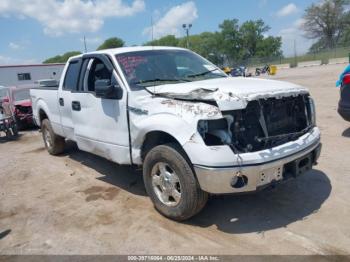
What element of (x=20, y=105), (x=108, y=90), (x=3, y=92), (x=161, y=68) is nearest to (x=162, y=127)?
(x=108, y=90)

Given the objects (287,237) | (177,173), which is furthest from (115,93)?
(287,237)

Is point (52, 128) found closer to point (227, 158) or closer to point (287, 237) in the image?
point (227, 158)

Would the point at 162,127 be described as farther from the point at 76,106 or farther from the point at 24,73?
the point at 24,73

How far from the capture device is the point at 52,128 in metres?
7.18

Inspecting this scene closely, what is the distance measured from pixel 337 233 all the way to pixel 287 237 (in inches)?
19.7

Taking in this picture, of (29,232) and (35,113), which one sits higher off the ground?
(35,113)

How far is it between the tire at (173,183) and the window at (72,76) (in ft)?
7.92

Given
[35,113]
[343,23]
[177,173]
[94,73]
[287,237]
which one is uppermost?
[343,23]

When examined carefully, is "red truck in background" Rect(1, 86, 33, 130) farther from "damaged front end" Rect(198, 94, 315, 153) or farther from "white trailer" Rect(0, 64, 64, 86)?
"white trailer" Rect(0, 64, 64, 86)

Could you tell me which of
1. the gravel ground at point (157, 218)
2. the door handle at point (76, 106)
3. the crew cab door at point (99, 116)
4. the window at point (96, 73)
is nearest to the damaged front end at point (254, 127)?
the gravel ground at point (157, 218)

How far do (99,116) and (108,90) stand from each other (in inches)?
25.7

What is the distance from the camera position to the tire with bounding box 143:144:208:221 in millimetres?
3740

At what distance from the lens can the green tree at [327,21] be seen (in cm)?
7412

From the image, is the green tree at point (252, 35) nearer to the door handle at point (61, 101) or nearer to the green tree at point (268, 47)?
the green tree at point (268, 47)
